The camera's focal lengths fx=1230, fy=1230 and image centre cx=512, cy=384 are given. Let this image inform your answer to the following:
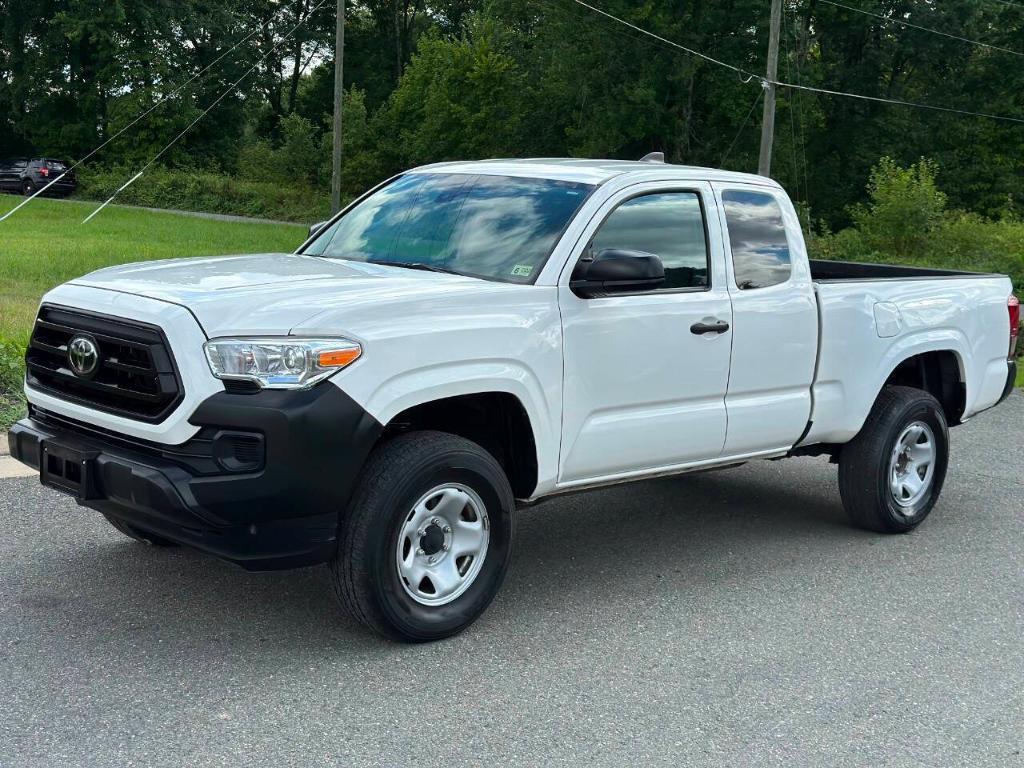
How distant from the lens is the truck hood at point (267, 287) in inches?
172

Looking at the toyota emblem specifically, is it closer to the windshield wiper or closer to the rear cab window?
the windshield wiper

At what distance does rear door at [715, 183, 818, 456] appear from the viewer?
5852 millimetres

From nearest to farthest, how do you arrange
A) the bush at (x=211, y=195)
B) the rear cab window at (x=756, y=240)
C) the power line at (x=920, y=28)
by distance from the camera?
the rear cab window at (x=756, y=240)
the power line at (x=920, y=28)
the bush at (x=211, y=195)

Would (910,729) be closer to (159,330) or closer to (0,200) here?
(159,330)

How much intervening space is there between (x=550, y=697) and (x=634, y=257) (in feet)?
5.83

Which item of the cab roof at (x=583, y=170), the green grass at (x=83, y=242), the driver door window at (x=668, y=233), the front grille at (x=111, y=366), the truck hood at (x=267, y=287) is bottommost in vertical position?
the green grass at (x=83, y=242)

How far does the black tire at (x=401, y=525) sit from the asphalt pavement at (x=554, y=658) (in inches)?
5.1

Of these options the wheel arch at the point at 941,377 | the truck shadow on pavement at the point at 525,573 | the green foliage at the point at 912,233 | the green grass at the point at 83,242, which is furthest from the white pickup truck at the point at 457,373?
the green foliage at the point at 912,233

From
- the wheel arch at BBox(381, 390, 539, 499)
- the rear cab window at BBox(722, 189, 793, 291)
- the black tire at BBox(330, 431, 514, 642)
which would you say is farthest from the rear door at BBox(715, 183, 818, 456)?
the black tire at BBox(330, 431, 514, 642)

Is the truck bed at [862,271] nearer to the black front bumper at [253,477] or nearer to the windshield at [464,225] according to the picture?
the windshield at [464,225]

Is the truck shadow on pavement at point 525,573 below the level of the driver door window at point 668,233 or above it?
below

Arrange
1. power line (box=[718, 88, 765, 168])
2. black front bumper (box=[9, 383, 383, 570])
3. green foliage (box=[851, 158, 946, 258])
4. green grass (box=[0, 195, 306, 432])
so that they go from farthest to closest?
power line (box=[718, 88, 765, 168])
green foliage (box=[851, 158, 946, 258])
green grass (box=[0, 195, 306, 432])
black front bumper (box=[9, 383, 383, 570])

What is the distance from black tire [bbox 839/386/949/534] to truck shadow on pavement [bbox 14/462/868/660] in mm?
196

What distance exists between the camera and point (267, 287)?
15.3 feet
